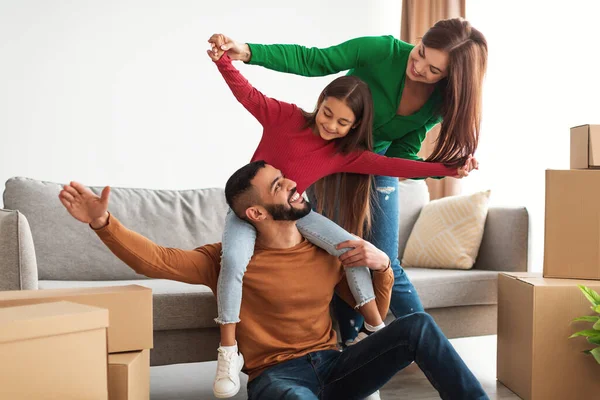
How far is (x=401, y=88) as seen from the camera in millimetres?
2172

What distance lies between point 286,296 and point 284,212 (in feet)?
0.83

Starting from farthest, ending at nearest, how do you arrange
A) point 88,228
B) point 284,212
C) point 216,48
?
point 88,228 → point 284,212 → point 216,48

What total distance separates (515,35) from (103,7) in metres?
2.30

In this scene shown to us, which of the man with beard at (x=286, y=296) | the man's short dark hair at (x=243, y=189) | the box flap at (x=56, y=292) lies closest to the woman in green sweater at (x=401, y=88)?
the man with beard at (x=286, y=296)

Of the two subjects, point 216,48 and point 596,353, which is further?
point 596,353

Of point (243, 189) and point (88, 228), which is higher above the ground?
point (243, 189)

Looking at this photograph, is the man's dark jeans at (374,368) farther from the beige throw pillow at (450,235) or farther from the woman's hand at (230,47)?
the beige throw pillow at (450,235)

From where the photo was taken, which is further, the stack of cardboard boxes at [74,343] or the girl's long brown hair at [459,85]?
the girl's long brown hair at [459,85]

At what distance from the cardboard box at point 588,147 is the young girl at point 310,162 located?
619mm

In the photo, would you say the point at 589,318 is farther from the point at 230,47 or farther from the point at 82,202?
the point at 82,202

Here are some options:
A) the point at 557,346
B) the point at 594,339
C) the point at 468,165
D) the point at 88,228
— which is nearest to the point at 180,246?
the point at 88,228

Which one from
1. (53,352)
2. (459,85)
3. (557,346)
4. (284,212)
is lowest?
(557,346)

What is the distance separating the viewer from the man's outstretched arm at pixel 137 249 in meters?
1.84

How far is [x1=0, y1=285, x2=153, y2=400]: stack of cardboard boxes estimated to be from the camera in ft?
4.65
